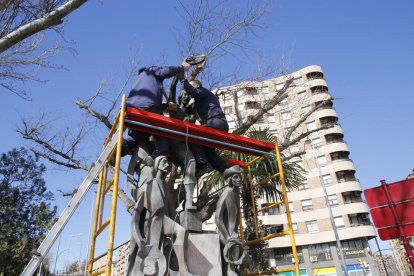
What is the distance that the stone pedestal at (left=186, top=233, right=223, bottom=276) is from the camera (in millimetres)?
3494

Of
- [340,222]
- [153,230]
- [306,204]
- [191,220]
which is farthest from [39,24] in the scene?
[340,222]

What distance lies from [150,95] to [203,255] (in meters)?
2.21

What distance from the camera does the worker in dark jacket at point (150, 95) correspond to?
4.20 meters

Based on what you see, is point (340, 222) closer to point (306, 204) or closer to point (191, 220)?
point (306, 204)

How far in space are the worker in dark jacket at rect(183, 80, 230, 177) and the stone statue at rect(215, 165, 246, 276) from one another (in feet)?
1.09

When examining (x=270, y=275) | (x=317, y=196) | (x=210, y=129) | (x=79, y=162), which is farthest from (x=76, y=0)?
(x=317, y=196)

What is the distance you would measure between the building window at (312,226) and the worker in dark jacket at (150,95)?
30683 millimetres

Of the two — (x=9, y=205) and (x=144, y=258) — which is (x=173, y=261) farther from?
(x=9, y=205)

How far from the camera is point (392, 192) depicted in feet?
13.9

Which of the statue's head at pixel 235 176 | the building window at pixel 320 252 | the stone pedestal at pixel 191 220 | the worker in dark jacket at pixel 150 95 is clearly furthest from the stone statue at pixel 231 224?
the building window at pixel 320 252

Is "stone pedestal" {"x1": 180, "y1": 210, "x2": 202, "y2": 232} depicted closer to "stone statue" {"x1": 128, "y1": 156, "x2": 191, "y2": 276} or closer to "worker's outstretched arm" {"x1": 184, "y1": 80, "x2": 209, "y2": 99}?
"stone statue" {"x1": 128, "y1": 156, "x2": 191, "y2": 276}

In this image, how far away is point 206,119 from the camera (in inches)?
190

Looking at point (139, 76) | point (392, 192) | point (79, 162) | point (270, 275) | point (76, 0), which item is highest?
point (79, 162)

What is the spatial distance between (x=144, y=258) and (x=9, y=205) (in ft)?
42.2
